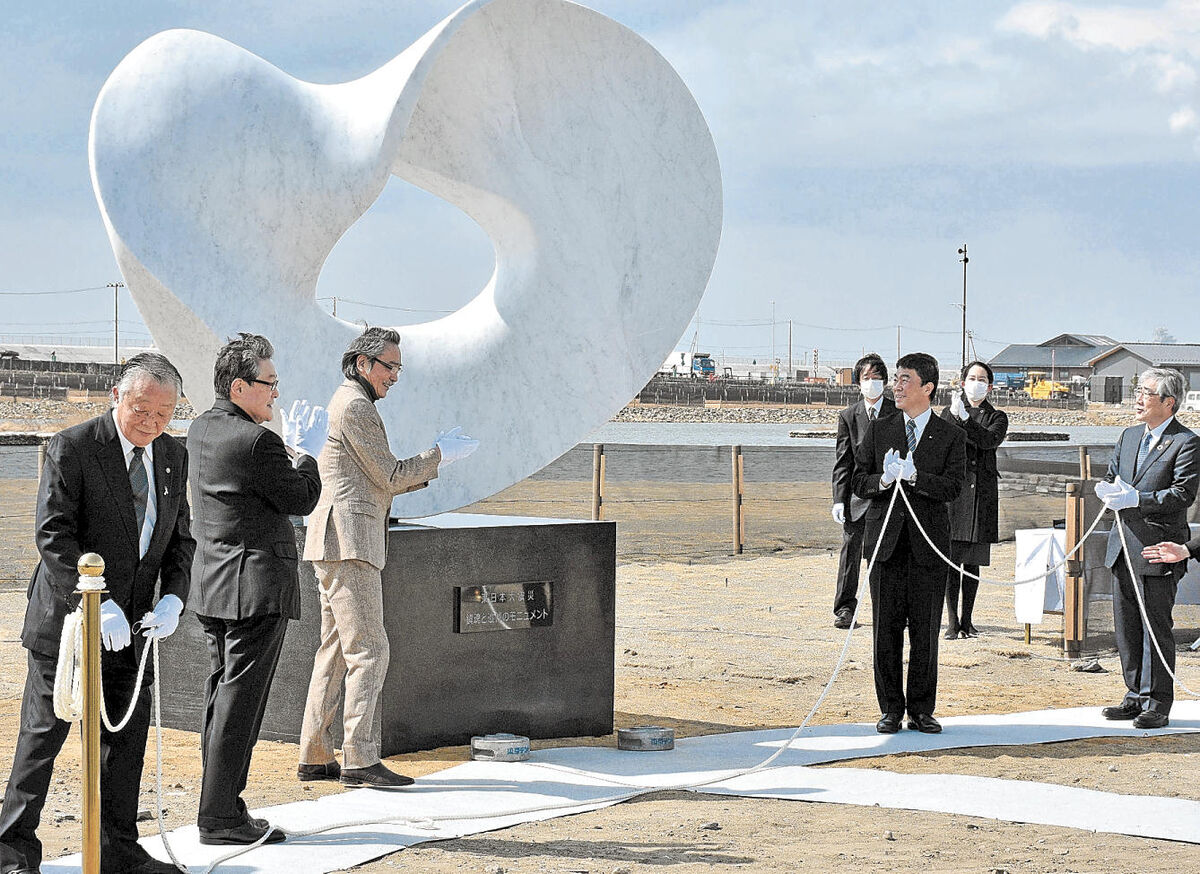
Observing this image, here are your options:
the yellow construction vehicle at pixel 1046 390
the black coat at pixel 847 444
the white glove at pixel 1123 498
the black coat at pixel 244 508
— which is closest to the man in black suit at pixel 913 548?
the white glove at pixel 1123 498

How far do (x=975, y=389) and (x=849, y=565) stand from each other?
1543mm

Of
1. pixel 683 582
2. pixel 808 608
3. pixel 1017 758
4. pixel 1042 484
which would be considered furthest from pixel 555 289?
pixel 1042 484

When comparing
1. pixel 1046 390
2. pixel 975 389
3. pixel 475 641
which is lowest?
pixel 475 641

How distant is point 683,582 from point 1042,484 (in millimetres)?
4858

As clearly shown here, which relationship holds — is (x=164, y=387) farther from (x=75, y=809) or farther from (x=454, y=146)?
(x=454, y=146)

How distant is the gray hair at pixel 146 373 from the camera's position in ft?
14.6

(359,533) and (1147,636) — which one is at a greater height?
(359,533)

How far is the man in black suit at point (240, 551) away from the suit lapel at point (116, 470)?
53 cm

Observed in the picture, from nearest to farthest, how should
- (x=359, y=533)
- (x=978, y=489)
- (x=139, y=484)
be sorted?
(x=139, y=484), (x=359, y=533), (x=978, y=489)

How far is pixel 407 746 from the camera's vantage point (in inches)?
259

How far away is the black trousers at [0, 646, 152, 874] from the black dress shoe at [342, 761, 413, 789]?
1.28 m

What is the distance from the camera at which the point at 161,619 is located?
14.7 feet

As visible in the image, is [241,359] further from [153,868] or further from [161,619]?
[153,868]

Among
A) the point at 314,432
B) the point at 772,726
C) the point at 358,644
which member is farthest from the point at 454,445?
the point at 772,726
